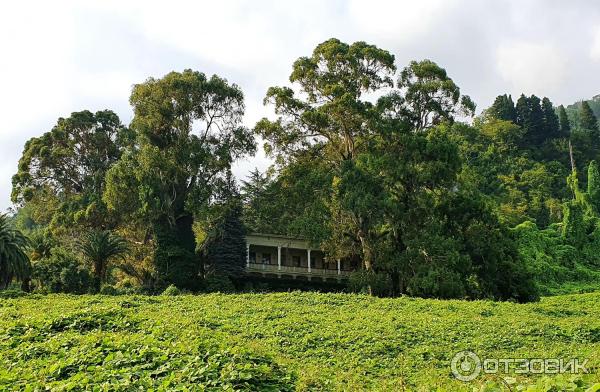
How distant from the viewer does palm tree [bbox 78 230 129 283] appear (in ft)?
99.7

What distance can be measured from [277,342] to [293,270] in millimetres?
23651

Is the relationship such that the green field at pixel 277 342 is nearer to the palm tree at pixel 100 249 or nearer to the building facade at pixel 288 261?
the palm tree at pixel 100 249

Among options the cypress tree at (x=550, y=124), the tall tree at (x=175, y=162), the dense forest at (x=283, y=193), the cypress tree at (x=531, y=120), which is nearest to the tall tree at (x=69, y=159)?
the dense forest at (x=283, y=193)

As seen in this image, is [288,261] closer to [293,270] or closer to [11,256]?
[293,270]

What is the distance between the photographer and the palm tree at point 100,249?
99.7 feet

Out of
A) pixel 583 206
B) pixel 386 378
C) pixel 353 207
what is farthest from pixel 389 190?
pixel 583 206

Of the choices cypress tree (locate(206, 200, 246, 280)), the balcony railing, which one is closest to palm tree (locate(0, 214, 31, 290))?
cypress tree (locate(206, 200, 246, 280))

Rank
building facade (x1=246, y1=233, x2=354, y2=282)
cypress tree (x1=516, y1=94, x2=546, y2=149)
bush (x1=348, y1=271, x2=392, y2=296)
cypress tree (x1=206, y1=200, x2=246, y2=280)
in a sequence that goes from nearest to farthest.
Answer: bush (x1=348, y1=271, x2=392, y2=296) < cypress tree (x1=206, y1=200, x2=246, y2=280) < building facade (x1=246, y1=233, x2=354, y2=282) < cypress tree (x1=516, y1=94, x2=546, y2=149)

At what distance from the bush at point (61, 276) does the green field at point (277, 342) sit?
4.23 m

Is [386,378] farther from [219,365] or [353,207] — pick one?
[353,207]

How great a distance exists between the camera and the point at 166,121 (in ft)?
114

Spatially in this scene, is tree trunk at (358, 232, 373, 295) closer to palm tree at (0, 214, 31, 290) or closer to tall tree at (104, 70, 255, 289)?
tall tree at (104, 70, 255, 289)

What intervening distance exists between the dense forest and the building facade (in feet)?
4.98

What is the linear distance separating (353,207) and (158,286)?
11340 millimetres
